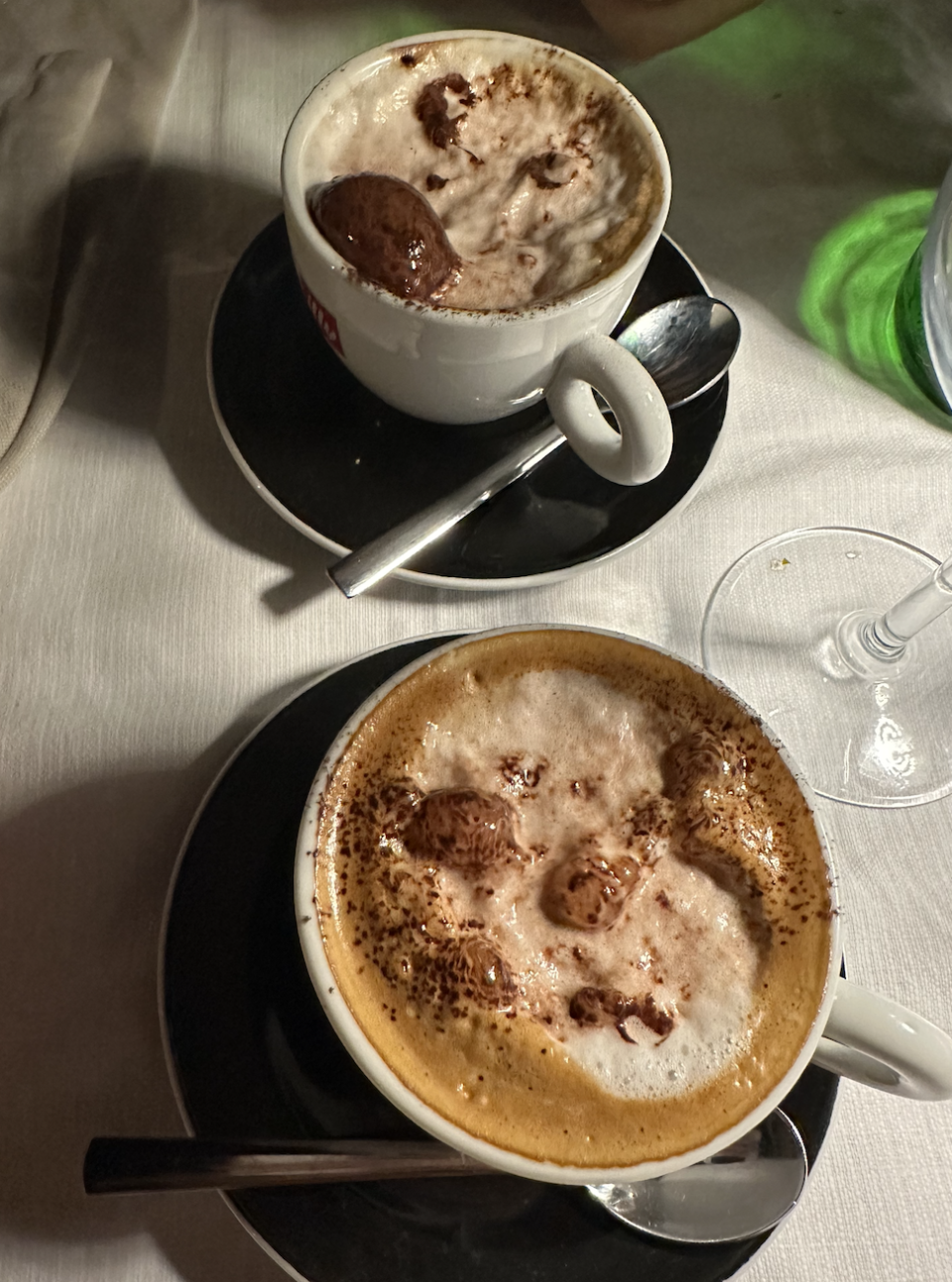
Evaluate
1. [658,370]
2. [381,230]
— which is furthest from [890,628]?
[381,230]

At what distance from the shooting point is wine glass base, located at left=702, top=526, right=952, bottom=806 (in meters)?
0.81

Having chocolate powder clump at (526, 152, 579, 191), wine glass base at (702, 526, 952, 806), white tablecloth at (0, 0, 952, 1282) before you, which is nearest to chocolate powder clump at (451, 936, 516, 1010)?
white tablecloth at (0, 0, 952, 1282)

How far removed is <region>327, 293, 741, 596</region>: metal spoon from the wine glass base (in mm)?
161

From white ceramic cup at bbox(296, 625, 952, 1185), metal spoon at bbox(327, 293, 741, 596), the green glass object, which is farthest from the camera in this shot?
the green glass object

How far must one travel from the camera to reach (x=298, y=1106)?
61 centimetres

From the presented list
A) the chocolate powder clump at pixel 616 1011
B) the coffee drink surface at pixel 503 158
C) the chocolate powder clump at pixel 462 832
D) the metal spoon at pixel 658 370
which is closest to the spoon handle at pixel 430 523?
the metal spoon at pixel 658 370

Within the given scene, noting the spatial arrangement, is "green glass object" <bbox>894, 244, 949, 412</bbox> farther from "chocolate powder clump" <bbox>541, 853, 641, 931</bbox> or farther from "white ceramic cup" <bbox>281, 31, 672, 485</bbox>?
"chocolate powder clump" <bbox>541, 853, 641, 931</bbox>

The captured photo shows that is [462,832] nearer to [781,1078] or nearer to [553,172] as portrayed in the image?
[781,1078]

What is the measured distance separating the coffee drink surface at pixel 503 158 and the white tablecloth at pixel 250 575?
8.4 inches

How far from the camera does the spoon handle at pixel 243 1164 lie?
554mm

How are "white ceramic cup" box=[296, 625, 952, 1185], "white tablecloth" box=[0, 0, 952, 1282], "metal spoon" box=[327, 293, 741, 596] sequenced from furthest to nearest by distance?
1. "metal spoon" box=[327, 293, 741, 596]
2. "white tablecloth" box=[0, 0, 952, 1282]
3. "white ceramic cup" box=[296, 625, 952, 1185]

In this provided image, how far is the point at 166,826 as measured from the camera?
718 mm

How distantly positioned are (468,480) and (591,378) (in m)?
0.13

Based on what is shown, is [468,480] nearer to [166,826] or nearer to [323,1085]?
[166,826]
